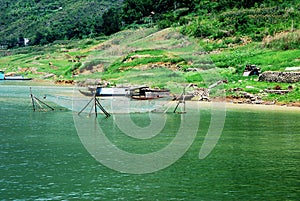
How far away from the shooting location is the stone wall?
58.2 m

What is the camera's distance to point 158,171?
87.1 ft

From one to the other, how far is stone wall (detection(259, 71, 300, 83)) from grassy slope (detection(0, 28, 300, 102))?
948mm

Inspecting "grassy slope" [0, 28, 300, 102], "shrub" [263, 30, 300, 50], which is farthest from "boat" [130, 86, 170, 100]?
"shrub" [263, 30, 300, 50]

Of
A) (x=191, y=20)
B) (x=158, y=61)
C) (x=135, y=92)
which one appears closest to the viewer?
(x=135, y=92)

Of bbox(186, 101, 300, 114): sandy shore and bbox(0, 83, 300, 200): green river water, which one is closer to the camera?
bbox(0, 83, 300, 200): green river water

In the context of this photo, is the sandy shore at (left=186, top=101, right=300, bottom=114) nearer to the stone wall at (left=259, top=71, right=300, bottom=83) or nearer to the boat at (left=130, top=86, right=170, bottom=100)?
the boat at (left=130, top=86, right=170, bottom=100)

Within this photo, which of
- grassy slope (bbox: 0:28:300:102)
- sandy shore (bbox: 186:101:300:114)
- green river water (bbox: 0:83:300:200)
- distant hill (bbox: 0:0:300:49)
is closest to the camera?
green river water (bbox: 0:83:300:200)

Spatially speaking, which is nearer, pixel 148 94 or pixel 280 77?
pixel 148 94

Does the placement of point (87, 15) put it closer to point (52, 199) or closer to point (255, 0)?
point (255, 0)

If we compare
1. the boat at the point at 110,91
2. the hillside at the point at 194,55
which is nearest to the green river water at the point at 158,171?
the boat at the point at 110,91

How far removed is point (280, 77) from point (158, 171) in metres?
35.9

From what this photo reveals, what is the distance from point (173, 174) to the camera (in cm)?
2594

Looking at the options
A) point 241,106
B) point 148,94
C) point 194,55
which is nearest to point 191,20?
point 194,55

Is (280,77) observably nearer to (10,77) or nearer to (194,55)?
(194,55)
